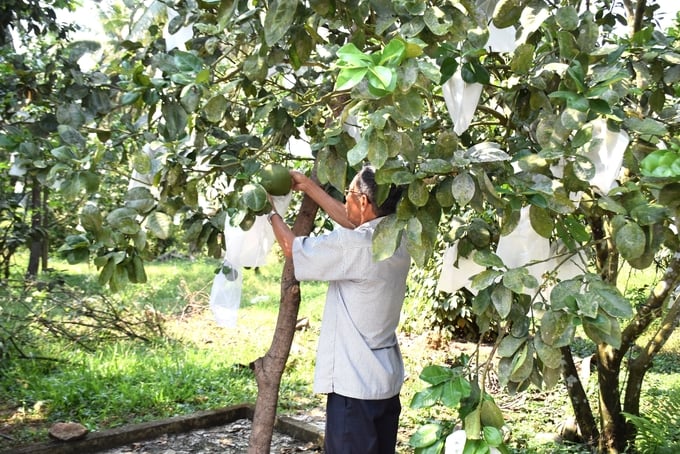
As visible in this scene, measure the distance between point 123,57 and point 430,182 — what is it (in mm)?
1022

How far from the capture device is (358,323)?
2.23 m

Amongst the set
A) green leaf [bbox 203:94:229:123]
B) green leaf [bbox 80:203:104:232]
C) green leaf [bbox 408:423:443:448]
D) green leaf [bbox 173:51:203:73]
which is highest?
green leaf [bbox 173:51:203:73]

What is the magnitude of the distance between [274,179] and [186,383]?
2631 millimetres

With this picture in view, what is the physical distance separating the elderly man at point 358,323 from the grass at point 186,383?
1243mm

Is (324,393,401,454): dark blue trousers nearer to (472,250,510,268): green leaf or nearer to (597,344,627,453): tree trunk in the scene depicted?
(472,250,510,268): green leaf

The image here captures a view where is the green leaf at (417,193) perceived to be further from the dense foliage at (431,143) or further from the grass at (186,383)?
the grass at (186,383)

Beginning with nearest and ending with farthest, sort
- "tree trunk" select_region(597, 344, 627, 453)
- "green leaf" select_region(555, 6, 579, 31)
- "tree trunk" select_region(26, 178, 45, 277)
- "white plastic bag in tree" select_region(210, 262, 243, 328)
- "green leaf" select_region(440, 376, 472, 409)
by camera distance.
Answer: "green leaf" select_region(440, 376, 472, 409) < "green leaf" select_region(555, 6, 579, 31) < "white plastic bag in tree" select_region(210, 262, 243, 328) < "tree trunk" select_region(597, 344, 627, 453) < "tree trunk" select_region(26, 178, 45, 277)

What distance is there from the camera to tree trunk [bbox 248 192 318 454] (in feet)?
7.63

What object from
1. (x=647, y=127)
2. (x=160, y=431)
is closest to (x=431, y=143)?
(x=647, y=127)

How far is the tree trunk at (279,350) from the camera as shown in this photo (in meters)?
2.33

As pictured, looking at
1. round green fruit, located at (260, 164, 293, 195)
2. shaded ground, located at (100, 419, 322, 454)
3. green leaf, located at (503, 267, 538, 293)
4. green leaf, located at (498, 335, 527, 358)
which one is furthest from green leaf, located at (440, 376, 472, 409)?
shaded ground, located at (100, 419, 322, 454)

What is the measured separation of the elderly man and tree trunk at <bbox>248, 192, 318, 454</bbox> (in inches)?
4.9

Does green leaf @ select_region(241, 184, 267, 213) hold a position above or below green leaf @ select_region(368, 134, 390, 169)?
below

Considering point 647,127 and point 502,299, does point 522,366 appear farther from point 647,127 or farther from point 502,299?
point 647,127
